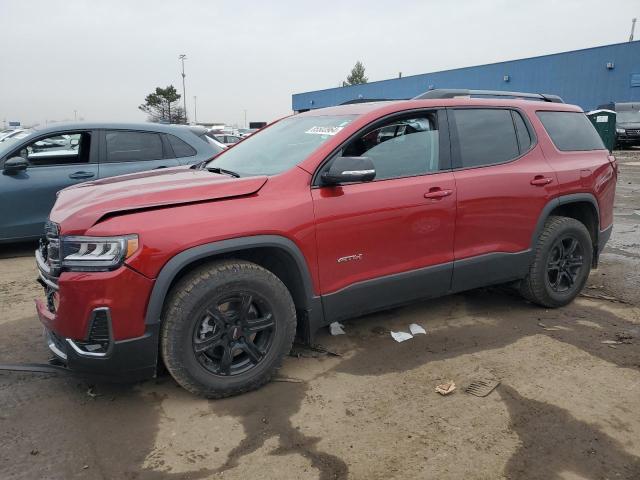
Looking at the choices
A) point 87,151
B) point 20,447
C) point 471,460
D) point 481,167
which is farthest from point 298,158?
point 87,151

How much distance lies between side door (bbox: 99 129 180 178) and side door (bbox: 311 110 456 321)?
154 inches

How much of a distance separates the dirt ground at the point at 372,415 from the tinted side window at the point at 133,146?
9.54ft

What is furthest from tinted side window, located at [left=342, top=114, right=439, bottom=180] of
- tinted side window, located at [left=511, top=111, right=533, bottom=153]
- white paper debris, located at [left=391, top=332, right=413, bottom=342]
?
white paper debris, located at [left=391, top=332, right=413, bottom=342]

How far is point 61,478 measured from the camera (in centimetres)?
239

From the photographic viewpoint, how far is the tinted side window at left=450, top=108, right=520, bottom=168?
3.86 metres

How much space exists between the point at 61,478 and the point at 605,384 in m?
3.08

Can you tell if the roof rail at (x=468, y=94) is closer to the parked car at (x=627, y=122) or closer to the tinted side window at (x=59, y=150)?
the tinted side window at (x=59, y=150)

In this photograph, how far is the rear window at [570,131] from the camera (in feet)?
14.5

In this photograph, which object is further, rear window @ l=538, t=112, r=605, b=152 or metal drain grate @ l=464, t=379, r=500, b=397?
rear window @ l=538, t=112, r=605, b=152

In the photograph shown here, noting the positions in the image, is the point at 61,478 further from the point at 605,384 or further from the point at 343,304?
the point at 605,384

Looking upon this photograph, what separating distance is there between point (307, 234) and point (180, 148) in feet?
14.0

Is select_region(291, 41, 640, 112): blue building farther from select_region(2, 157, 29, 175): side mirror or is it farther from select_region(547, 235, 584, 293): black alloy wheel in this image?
select_region(2, 157, 29, 175): side mirror

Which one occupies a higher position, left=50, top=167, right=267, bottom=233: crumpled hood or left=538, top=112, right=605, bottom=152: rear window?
left=538, top=112, right=605, bottom=152: rear window

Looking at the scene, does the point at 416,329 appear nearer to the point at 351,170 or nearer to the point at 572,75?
the point at 351,170
